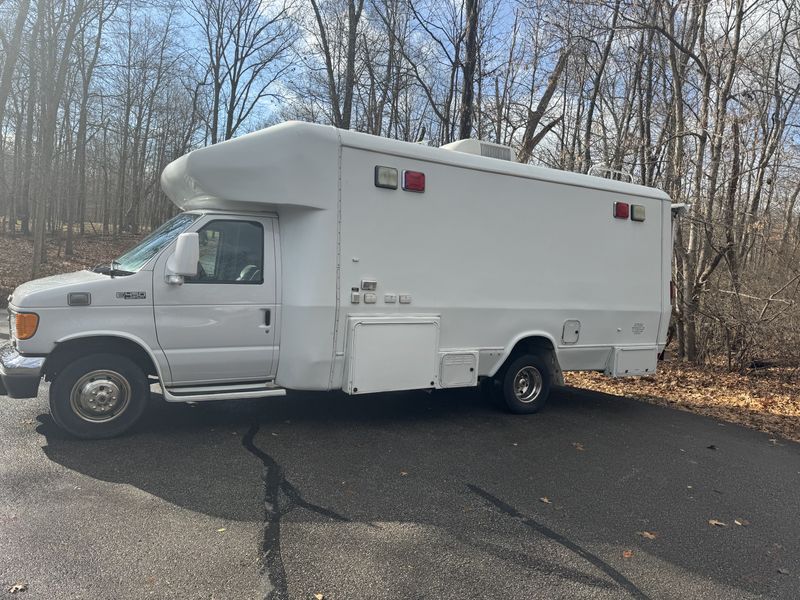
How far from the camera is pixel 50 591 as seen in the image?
9.36 feet

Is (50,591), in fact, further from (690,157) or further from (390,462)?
(690,157)

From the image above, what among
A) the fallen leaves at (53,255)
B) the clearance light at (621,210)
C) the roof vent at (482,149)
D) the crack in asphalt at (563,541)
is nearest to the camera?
the crack in asphalt at (563,541)

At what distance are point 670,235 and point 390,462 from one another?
196 inches

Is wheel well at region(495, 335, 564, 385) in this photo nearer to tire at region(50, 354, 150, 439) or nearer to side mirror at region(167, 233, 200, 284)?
side mirror at region(167, 233, 200, 284)

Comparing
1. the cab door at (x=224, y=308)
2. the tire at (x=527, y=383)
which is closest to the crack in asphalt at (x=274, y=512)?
the cab door at (x=224, y=308)

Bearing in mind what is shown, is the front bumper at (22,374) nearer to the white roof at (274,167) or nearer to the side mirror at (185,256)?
the side mirror at (185,256)

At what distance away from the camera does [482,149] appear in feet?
21.3

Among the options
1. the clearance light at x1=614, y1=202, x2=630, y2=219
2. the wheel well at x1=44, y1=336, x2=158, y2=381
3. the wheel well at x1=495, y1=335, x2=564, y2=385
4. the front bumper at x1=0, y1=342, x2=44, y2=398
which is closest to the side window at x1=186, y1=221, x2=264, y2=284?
the wheel well at x1=44, y1=336, x2=158, y2=381

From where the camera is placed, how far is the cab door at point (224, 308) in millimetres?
5105

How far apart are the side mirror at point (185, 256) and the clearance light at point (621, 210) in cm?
491

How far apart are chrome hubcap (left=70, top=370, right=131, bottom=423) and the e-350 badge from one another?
671mm

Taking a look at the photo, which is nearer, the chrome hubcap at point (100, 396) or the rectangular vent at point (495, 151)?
the chrome hubcap at point (100, 396)

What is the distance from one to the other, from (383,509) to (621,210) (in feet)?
16.1

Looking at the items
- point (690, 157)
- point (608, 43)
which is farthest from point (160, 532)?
point (608, 43)
